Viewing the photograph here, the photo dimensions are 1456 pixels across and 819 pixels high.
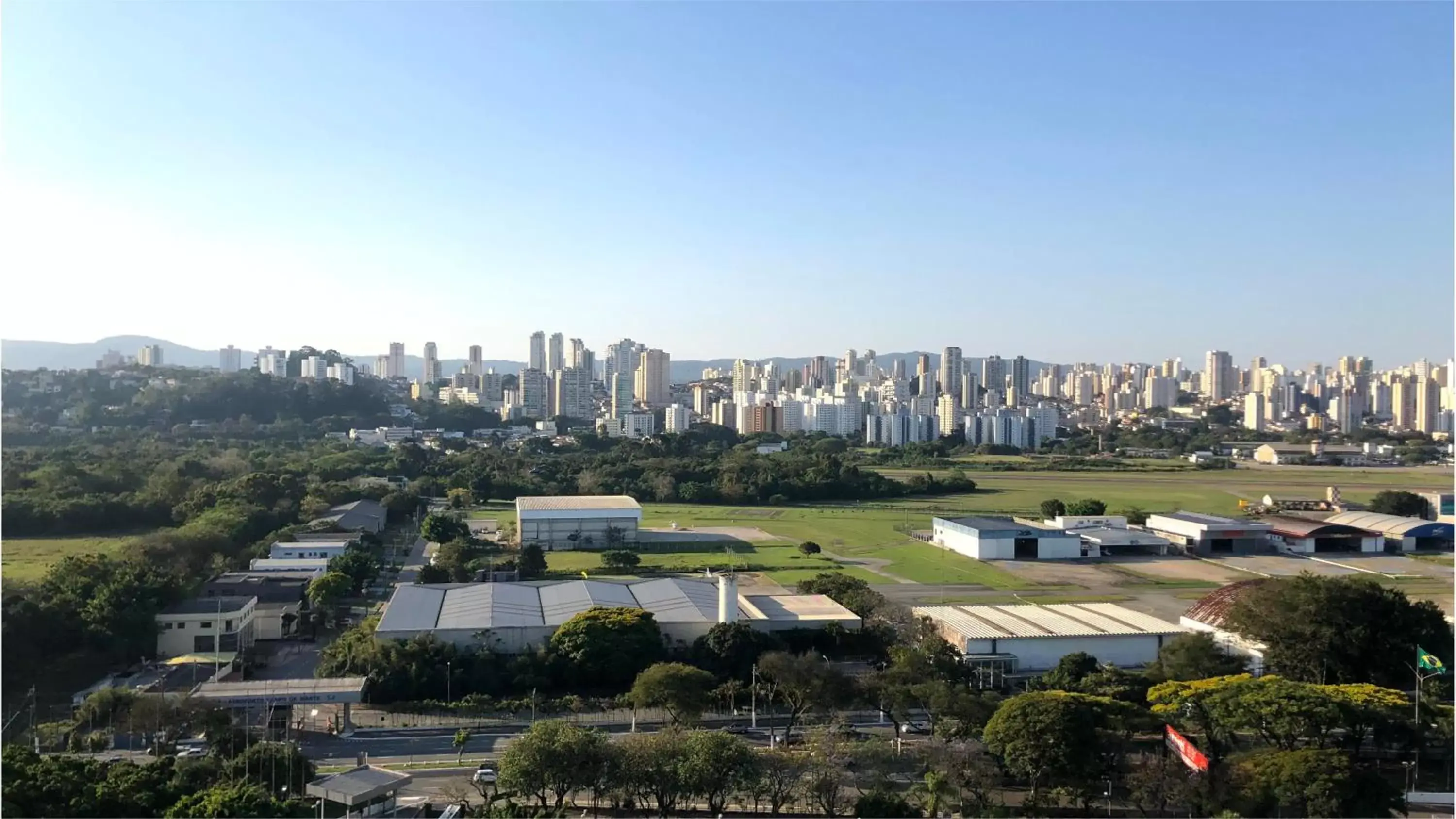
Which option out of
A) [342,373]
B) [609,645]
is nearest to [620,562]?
[609,645]

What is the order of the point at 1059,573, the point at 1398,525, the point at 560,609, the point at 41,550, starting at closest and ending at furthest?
the point at 560,609 < the point at 41,550 < the point at 1059,573 < the point at 1398,525

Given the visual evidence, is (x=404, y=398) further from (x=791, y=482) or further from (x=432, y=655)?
(x=432, y=655)

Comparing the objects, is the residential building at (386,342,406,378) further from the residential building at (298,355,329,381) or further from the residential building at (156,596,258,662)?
the residential building at (156,596,258,662)

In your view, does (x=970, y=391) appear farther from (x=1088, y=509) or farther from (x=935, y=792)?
(x=935, y=792)

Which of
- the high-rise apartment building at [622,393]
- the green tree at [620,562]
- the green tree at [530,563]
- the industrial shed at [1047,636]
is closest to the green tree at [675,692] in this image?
the industrial shed at [1047,636]

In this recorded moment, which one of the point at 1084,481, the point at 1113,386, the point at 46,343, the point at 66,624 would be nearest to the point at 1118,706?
the point at 66,624

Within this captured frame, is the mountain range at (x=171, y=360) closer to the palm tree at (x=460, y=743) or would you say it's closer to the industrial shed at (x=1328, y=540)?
the palm tree at (x=460, y=743)

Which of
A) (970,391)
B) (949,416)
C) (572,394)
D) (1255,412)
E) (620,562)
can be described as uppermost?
(970,391)
